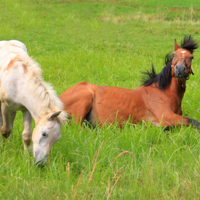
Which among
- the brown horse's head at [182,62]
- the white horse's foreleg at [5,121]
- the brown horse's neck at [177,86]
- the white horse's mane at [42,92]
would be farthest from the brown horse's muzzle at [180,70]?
the white horse's foreleg at [5,121]

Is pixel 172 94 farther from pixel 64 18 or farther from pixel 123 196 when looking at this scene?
pixel 64 18

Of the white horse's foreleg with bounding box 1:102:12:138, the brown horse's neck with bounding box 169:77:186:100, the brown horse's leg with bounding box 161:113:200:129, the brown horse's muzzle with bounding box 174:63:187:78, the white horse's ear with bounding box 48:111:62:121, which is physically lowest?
the brown horse's leg with bounding box 161:113:200:129

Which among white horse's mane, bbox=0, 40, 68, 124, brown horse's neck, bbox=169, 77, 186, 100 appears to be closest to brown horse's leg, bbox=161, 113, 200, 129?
brown horse's neck, bbox=169, 77, 186, 100

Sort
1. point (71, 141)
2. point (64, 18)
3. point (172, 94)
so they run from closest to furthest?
point (71, 141)
point (172, 94)
point (64, 18)

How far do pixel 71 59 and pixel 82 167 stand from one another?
232 inches

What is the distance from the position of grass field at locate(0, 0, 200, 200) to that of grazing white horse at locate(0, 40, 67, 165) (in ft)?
0.69

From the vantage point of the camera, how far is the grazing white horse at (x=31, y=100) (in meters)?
2.77

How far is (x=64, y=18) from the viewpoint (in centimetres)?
1766

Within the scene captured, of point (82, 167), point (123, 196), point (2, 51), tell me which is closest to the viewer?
point (123, 196)

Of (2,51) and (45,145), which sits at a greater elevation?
(2,51)

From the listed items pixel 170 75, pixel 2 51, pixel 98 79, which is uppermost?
pixel 2 51

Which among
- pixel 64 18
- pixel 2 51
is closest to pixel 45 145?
pixel 2 51

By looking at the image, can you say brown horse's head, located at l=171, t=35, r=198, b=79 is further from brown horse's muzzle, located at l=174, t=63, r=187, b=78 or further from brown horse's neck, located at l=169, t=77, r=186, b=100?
brown horse's neck, located at l=169, t=77, r=186, b=100

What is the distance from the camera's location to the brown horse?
4.36 meters
